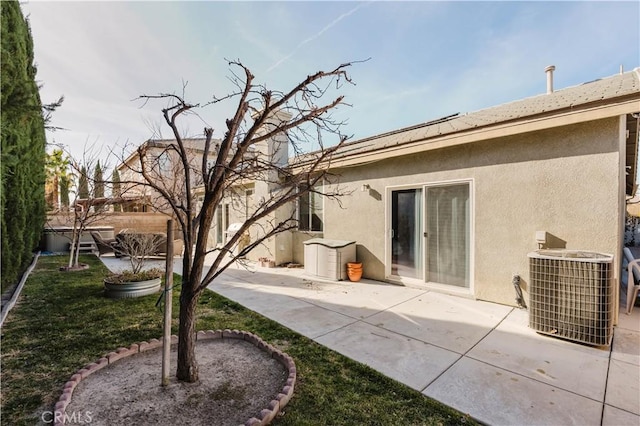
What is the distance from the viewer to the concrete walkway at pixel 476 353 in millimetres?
2570

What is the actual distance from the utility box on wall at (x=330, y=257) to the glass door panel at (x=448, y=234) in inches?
82.3

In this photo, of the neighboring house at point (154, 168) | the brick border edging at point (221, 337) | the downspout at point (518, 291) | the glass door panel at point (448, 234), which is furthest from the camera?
the glass door panel at point (448, 234)

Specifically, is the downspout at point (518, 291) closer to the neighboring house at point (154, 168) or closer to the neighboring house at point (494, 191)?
the neighboring house at point (494, 191)

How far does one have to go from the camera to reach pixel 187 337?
2.77 metres

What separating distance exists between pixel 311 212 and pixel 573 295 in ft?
22.1

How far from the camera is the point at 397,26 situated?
676 cm

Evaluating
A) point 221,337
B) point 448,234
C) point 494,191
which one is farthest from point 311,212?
point 221,337

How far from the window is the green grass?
3.97m

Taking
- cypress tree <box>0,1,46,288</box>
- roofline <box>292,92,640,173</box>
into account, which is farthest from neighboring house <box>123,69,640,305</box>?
cypress tree <box>0,1,46,288</box>

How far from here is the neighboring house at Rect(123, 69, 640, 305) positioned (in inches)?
174

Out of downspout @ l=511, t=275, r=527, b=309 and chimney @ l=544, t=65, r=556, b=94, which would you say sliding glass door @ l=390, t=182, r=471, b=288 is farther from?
chimney @ l=544, t=65, r=556, b=94

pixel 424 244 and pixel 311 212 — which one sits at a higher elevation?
pixel 311 212

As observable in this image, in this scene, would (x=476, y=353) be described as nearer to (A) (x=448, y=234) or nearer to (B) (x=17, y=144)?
(A) (x=448, y=234)

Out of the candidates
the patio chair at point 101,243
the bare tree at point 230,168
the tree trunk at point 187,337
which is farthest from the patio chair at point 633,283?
the patio chair at point 101,243
